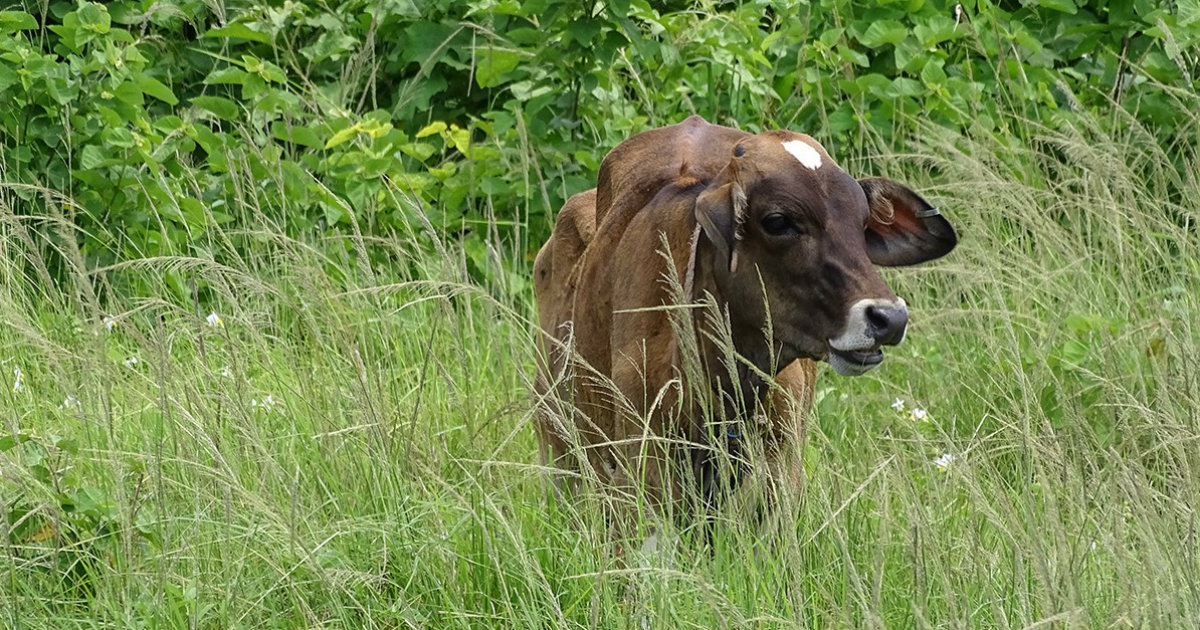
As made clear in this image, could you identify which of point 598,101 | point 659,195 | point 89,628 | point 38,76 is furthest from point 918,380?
point 38,76

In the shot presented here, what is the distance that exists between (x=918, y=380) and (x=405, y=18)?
9.23 ft

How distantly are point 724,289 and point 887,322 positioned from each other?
52cm

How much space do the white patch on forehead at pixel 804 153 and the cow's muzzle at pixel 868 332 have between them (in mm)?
420

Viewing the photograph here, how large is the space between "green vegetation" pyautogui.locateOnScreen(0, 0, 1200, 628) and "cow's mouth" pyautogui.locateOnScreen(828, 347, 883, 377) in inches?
6.5

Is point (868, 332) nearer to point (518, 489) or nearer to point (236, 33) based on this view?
point (518, 489)

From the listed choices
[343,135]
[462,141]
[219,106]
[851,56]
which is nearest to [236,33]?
[219,106]

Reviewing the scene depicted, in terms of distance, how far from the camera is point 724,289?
4.34 m

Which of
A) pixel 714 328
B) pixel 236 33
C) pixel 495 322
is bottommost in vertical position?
pixel 495 322

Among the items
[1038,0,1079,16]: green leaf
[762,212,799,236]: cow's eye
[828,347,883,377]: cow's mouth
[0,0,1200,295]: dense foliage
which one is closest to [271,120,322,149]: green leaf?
[0,0,1200,295]: dense foliage

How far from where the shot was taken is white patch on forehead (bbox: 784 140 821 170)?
4246 millimetres

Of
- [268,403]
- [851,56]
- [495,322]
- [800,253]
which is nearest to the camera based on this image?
[800,253]

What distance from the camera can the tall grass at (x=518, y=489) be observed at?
3252 mm

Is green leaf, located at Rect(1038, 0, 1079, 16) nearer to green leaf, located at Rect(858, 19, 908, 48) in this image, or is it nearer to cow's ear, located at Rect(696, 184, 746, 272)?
green leaf, located at Rect(858, 19, 908, 48)

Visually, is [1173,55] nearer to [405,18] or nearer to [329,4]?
[405,18]
